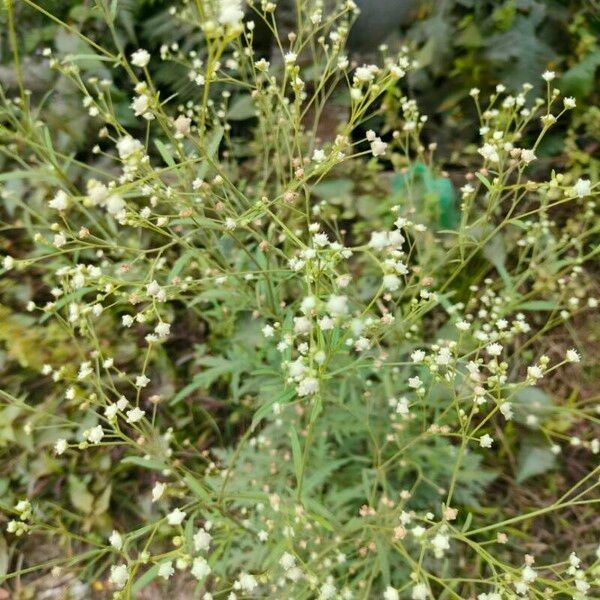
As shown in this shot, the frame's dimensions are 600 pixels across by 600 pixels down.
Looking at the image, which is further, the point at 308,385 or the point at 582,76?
the point at 582,76

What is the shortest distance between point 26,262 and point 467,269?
7.03 feet

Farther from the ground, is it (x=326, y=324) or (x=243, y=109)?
(x=326, y=324)

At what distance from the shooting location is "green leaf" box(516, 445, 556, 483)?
8.70ft

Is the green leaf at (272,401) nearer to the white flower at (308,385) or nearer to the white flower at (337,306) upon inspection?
the white flower at (308,385)

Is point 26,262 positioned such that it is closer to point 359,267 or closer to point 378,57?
point 359,267

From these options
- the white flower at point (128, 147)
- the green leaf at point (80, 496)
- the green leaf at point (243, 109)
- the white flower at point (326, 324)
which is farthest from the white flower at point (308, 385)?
the green leaf at point (243, 109)

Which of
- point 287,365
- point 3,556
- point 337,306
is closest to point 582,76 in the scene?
point 287,365

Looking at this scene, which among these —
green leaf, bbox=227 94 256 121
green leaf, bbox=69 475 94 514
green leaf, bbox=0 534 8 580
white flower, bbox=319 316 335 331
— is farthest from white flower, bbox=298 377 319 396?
green leaf, bbox=227 94 256 121

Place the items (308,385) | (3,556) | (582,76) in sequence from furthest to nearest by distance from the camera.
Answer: (582,76) < (3,556) < (308,385)

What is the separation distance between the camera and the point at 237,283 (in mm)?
2029

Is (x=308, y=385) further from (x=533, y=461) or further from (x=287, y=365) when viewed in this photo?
(x=533, y=461)

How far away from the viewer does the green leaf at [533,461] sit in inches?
104

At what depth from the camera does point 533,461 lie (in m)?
2.68

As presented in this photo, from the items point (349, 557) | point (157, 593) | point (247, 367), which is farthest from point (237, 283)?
point (157, 593)
